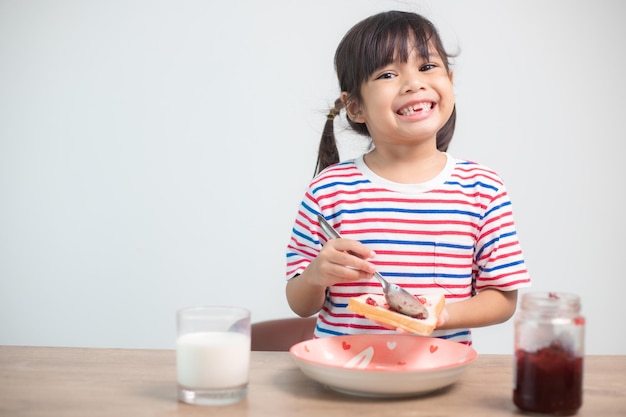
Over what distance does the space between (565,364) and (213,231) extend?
6.79 feet

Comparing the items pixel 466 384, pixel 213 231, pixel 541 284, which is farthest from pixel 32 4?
pixel 466 384

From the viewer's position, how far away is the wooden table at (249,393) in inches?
34.9

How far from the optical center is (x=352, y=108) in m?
1.51

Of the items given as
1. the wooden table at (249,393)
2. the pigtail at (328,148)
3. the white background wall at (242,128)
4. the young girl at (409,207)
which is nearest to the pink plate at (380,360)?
the wooden table at (249,393)

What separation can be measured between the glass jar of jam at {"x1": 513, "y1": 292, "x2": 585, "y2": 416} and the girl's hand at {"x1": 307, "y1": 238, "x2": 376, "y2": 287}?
293 millimetres

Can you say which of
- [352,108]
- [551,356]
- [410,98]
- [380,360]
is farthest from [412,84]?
[551,356]

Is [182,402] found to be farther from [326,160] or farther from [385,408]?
[326,160]

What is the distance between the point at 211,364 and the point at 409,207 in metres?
A: 0.61

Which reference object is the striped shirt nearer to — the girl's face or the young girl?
the young girl

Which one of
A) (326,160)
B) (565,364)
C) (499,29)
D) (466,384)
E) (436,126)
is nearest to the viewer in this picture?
(565,364)

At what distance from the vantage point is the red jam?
2.79 feet

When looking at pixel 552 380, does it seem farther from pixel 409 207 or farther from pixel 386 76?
pixel 386 76

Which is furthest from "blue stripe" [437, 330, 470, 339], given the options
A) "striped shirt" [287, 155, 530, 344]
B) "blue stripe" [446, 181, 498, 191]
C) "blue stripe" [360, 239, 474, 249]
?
"blue stripe" [446, 181, 498, 191]

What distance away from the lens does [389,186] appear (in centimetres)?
141
